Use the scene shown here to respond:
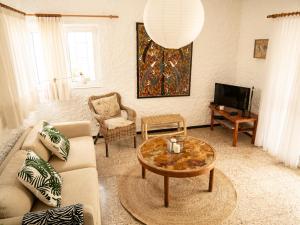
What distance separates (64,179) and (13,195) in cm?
60

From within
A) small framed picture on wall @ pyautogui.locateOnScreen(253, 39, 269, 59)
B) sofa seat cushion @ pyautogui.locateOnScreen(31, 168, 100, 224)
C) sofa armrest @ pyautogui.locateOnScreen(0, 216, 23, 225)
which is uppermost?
small framed picture on wall @ pyautogui.locateOnScreen(253, 39, 269, 59)

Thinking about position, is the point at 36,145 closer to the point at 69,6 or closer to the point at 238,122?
the point at 69,6

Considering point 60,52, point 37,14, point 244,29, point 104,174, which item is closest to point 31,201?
point 104,174

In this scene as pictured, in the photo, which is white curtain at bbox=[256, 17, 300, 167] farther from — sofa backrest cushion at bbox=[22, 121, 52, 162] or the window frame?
sofa backrest cushion at bbox=[22, 121, 52, 162]

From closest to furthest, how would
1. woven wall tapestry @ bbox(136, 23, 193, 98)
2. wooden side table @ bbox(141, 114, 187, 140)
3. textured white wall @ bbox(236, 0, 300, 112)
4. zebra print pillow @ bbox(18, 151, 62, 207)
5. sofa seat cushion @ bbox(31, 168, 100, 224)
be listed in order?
zebra print pillow @ bbox(18, 151, 62, 207) < sofa seat cushion @ bbox(31, 168, 100, 224) < textured white wall @ bbox(236, 0, 300, 112) < wooden side table @ bbox(141, 114, 187, 140) < woven wall tapestry @ bbox(136, 23, 193, 98)

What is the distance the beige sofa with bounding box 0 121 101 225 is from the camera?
1.60 m

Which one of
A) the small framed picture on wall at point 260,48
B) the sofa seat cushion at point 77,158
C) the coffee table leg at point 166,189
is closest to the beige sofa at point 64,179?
the sofa seat cushion at point 77,158

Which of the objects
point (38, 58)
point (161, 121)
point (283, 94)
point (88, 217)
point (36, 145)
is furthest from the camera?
point (161, 121)

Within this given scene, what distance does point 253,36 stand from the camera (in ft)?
13.7

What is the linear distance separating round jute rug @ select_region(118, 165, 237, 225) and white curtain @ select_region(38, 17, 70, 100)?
1842 mm

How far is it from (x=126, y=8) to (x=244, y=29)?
2301 millimetres

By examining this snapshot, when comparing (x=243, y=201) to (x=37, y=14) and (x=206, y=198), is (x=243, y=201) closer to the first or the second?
(x=206, y=198)

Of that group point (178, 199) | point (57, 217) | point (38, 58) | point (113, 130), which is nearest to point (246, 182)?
point (178, 199)

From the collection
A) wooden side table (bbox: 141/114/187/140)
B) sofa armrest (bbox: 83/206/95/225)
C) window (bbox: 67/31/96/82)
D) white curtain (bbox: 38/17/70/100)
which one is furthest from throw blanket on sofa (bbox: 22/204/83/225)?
window (bbox: 67/31/96/82)
